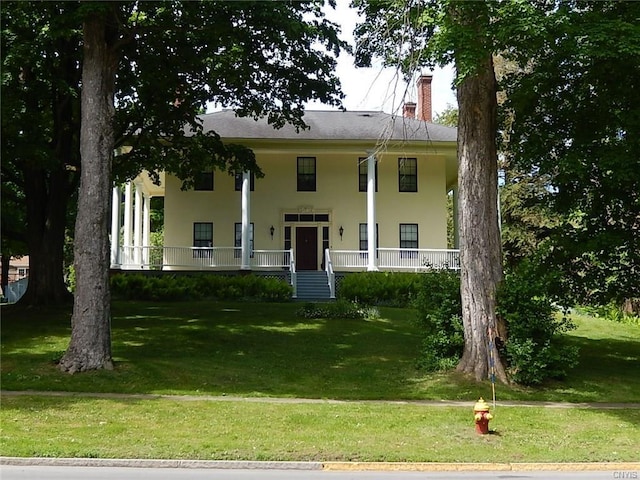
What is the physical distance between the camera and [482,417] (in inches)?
362

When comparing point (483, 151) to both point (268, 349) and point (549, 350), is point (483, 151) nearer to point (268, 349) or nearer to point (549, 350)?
point (549, 350)

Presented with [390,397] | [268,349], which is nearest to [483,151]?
[390,397]

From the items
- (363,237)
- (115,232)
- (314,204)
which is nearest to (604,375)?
(363,237)

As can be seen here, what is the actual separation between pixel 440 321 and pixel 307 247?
55.5 ft

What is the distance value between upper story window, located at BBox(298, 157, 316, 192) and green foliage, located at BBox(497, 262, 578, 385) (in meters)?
18.2

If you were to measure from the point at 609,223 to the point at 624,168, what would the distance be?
117 inches

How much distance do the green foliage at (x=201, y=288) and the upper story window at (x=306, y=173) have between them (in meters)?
6.32

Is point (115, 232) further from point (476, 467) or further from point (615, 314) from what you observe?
point (476, 467)

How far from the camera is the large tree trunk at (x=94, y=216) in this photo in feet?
43.1

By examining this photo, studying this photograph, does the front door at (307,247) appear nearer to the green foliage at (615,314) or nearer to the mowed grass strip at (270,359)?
the mowed grass strip at (270,359)

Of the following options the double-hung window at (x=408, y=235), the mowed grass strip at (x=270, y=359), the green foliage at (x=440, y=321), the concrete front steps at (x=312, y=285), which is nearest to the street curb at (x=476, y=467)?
the mowed grass strip at (x=270, y=359)

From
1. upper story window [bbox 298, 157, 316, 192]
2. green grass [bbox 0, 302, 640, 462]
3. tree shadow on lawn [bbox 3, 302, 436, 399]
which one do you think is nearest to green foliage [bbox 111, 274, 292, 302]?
tree shadow on lawn [bbox 3, 302, 436, 399]

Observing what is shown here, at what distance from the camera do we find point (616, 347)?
18891mm

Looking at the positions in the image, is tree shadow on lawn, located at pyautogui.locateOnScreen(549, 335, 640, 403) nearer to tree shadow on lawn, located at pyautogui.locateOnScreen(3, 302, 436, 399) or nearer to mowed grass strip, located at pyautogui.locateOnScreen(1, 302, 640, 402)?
mowed grass strip, located at pyautogui.locateOnScreen(1, 302, 640, 402)
